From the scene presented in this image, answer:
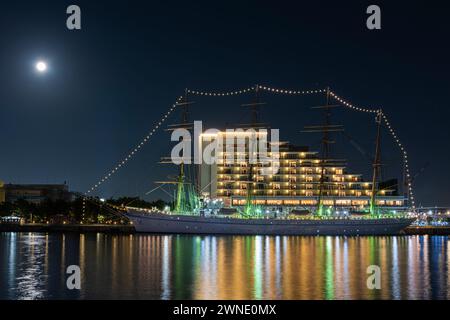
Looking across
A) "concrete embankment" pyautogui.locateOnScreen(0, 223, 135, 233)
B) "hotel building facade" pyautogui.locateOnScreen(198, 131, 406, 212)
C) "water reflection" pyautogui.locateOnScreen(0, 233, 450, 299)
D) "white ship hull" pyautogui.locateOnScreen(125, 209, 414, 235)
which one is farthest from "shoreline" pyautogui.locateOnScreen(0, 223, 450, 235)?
"water reflection" pyautogui.locateOnScreen(0, 233, 450, 299)

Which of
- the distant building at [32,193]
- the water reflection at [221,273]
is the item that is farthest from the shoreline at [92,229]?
the distant building at [32,193]

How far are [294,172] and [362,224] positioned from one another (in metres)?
20.4

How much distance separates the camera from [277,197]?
91500 mm

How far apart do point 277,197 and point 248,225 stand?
810 inches

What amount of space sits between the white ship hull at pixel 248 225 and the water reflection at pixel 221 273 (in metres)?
21.9

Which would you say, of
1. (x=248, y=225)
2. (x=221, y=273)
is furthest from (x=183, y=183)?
(x=221, y=273)

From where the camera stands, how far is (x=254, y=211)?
80.1 meters

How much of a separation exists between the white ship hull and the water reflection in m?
21.9

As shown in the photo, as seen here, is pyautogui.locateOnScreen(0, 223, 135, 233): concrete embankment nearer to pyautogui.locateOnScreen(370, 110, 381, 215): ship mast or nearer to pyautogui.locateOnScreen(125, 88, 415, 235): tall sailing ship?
pyautogui.locateOnScreen(125, 88, 415, 235): tall sailing ship

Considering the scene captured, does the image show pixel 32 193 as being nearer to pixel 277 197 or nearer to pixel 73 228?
pixel 73 228

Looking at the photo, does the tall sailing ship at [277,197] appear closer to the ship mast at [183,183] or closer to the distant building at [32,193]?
the ship mast at [183,183]

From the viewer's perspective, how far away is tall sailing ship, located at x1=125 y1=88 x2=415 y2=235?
71.9m
